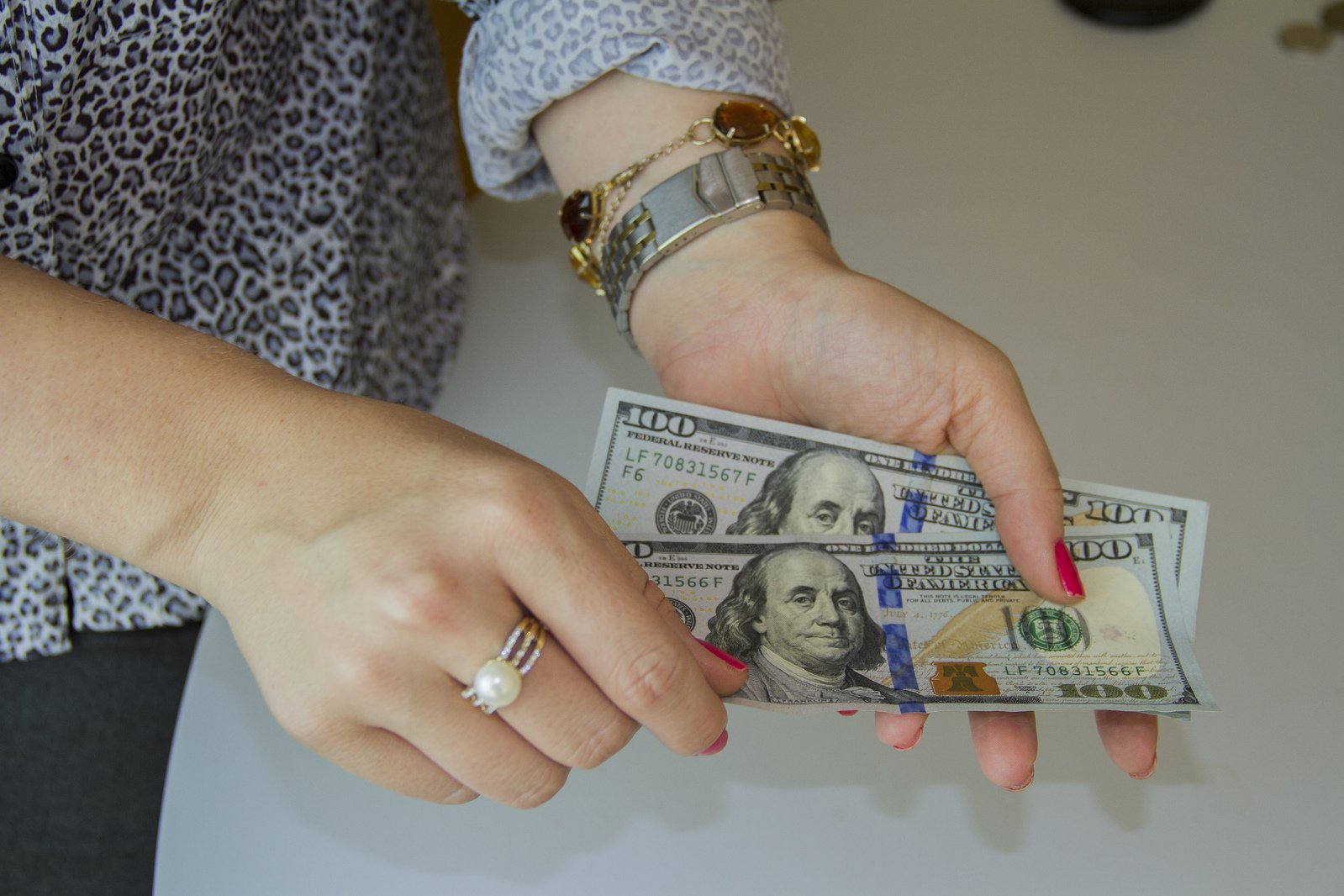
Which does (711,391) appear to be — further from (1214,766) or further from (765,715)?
(1214,766)

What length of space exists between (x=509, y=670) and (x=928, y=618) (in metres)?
0.41

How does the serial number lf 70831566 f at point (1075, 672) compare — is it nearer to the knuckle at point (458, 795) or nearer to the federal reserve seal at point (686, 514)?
the federal reserve seal at point (686, 514)

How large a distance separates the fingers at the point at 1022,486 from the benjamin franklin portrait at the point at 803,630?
0.43 feet

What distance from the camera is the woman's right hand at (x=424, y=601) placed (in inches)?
22.5

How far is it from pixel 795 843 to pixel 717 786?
0.25 feet

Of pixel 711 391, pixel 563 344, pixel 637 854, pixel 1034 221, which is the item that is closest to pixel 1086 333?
pixel 1034 221

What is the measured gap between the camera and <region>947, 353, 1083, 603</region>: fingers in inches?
32.7

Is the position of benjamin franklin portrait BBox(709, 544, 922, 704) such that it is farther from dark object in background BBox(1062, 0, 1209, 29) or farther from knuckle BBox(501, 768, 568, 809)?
dark object in background BBox(1062, 0, 1209, 29)

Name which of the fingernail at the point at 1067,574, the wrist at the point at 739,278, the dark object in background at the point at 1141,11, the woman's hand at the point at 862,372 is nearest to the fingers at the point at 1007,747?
the woman's hand at the point at 862,372

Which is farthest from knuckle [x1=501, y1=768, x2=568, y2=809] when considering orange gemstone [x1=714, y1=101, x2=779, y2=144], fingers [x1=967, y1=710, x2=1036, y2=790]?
orange gemstone [x1=714, y1=101, x2=779, y2=144]

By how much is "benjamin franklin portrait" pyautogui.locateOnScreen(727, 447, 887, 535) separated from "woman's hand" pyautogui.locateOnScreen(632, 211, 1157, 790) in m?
0.04

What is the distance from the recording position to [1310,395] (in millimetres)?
A: 1123

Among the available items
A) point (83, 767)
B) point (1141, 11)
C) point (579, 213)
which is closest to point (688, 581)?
point (579, 213)

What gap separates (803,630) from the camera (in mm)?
855
